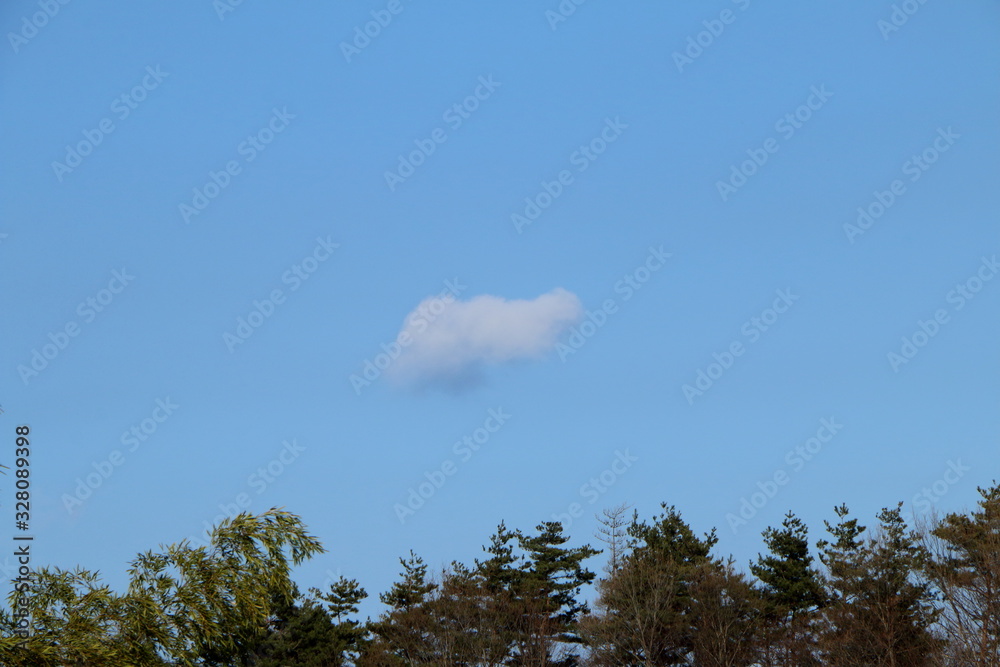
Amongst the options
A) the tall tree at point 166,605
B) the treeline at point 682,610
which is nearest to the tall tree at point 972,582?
the treeline at point 682,610

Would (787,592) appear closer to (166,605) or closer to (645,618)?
(645,618)

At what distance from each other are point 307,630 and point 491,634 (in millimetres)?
9084

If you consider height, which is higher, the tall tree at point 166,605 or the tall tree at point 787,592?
the tall tree at point 787,592

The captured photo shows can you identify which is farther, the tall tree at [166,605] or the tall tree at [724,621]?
the tall tree at [724,621]

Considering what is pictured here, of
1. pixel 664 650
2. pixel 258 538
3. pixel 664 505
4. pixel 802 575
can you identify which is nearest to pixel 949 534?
pixel 802 575

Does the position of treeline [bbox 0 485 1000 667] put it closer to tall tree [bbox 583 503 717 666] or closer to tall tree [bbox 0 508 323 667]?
tall tree [bbox 583 503 717 666]

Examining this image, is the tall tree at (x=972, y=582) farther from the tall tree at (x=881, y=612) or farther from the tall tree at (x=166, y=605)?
the tall tree at (x=166, y=605)

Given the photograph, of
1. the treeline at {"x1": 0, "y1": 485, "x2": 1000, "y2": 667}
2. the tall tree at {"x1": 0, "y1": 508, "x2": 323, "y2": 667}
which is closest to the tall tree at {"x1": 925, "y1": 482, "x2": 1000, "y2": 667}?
the treeline at {"x1": 0, "y1": 485, "x2": 1000, "y2": 667}

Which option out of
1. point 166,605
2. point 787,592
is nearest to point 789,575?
point 787,592

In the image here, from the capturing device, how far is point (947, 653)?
132 ft

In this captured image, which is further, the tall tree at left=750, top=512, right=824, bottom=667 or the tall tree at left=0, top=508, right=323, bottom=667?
the tall tree at left=750, top=512, right=824, bottom=667

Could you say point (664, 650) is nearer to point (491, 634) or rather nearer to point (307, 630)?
point (491, 634)

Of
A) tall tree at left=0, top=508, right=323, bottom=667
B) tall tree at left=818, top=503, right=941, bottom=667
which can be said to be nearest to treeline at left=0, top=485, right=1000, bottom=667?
tall tree at left=818, top=503, right=941, bottom=667

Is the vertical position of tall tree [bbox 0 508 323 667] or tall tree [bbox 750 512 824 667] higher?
tall tree [bbox 750 512 824 667]
